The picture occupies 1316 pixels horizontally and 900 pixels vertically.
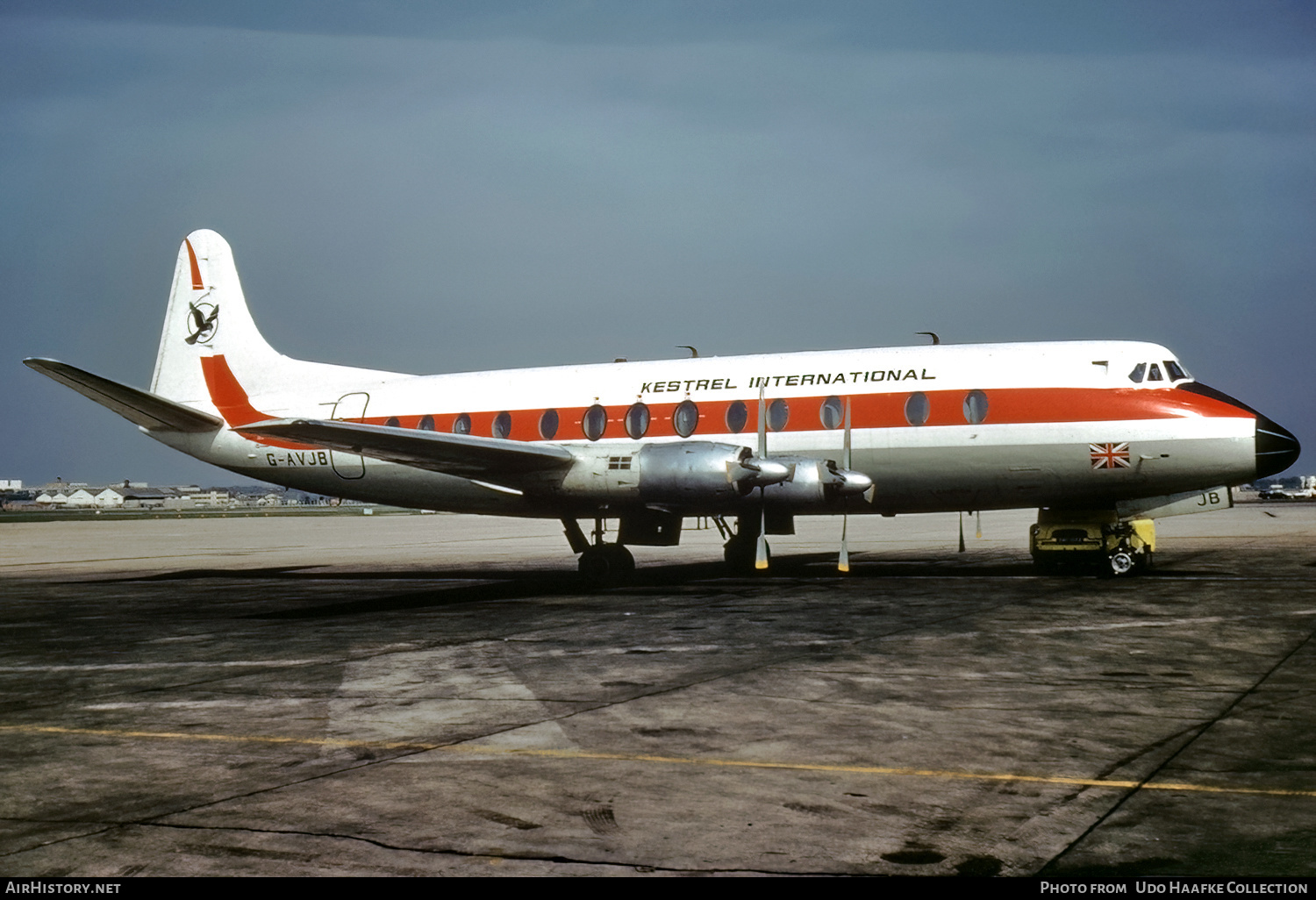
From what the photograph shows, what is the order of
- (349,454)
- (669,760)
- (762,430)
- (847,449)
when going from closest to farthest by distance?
(669,760) → (762,430) → (847,449) → (349,454)

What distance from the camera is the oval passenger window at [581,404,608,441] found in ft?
76.9

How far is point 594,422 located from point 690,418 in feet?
7.33

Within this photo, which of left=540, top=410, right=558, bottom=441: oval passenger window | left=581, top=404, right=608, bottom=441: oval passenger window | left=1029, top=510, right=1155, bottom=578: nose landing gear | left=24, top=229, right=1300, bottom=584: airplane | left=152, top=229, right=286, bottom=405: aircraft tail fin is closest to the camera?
left=24, top=229, right=1300, bottom=584: airplane

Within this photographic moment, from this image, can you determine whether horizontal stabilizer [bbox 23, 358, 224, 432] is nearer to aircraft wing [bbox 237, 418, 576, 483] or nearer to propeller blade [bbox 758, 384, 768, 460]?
aircraft wing [bbox 237, 418, 576, 483]

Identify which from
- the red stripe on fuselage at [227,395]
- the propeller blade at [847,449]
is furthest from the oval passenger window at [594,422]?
the red stripe on fuselage at [227,395]

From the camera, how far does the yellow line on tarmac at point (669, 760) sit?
6648mm

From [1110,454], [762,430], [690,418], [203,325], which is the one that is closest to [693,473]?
[762,430]

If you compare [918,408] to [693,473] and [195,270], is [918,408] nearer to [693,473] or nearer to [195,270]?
[693,473]

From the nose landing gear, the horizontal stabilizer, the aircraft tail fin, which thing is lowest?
the nose landing gear

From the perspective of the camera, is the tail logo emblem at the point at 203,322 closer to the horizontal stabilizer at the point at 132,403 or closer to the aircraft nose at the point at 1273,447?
the horizontal stabilizer at the point at 132,403

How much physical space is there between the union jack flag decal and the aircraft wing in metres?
9.91

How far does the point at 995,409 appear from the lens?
812 inches

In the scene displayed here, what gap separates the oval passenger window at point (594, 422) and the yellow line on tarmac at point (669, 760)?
49.5ft

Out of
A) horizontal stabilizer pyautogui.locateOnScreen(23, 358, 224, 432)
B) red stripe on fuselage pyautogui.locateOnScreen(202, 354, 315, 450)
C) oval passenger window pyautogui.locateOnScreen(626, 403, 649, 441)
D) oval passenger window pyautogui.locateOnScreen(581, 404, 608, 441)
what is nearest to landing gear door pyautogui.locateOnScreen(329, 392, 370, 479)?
red stripe on fuselage pyautogui.locateOnScreen(202, 354, 315, 450)
